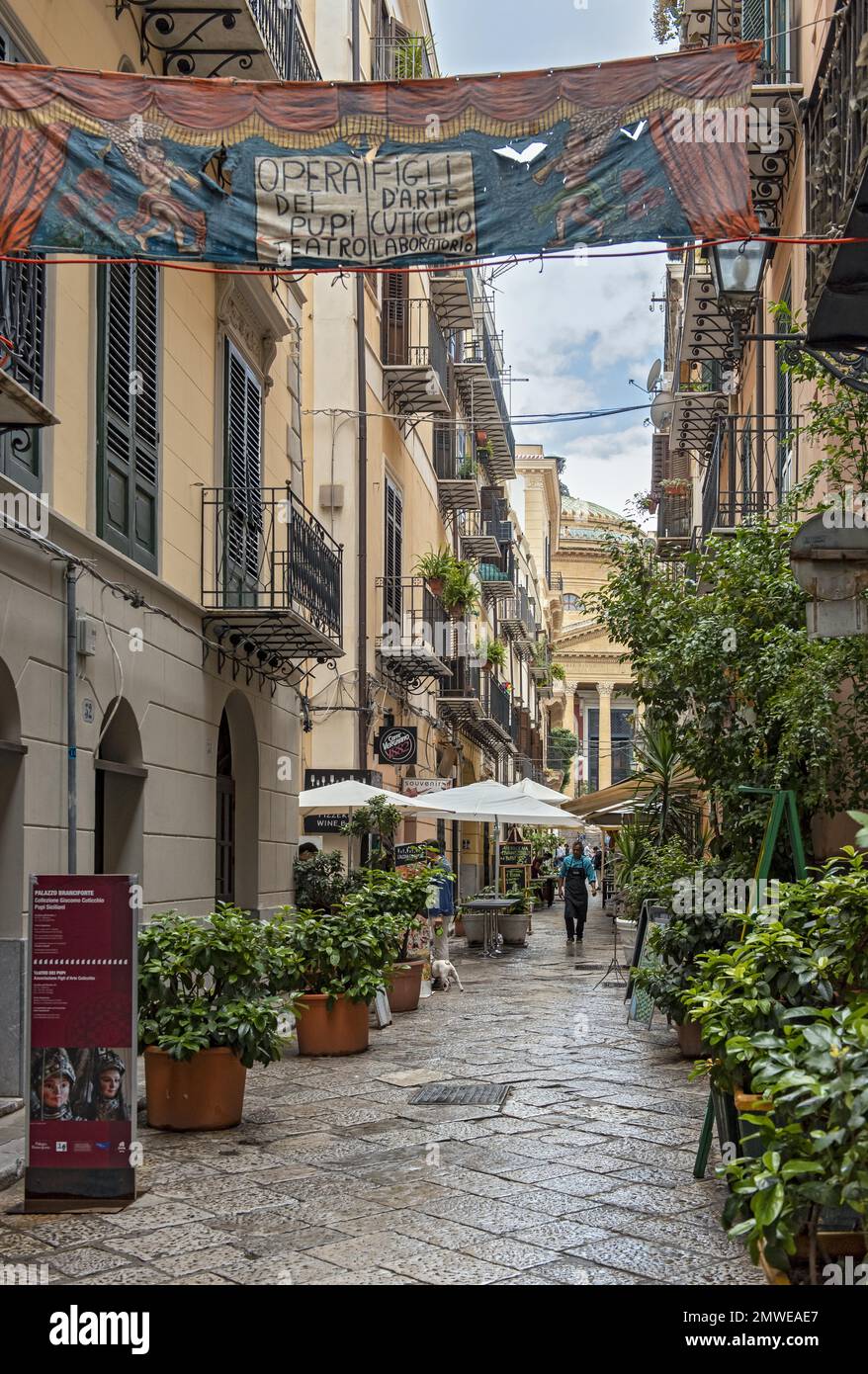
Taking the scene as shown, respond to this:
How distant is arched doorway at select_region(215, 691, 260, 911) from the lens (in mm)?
16094

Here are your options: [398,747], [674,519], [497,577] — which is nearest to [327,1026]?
[398,747]

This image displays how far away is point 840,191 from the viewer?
275 inches

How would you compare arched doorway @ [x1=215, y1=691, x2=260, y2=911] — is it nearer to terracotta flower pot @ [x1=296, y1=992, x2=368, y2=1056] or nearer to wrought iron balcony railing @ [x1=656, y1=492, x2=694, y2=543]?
terracotta flower pot @ [x1=296, y1=992, x2=368, y2=1056]

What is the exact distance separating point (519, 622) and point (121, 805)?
37.7 m

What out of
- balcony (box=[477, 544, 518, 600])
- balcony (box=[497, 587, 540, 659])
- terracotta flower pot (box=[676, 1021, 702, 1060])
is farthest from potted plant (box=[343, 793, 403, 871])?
balcony (box=[497, 587, 540, 659])

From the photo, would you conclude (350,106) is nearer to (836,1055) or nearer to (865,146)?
(865,146)

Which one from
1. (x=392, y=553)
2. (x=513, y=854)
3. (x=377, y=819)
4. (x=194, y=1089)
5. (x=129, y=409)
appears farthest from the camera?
(x=513, y=854)

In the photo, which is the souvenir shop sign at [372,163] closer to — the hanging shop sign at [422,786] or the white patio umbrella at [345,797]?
the white patio umbrella at [345,797]

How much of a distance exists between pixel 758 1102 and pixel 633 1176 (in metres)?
2.70

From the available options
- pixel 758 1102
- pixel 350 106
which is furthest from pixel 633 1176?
pixel 350 106

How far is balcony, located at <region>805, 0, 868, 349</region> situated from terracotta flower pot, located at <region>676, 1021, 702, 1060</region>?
536cm

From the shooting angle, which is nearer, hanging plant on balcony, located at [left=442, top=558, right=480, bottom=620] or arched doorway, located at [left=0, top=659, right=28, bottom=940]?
arched doorway, located at [left=0, top=659, right=28, bottom=940]

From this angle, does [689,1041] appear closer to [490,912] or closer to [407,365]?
[490,912]

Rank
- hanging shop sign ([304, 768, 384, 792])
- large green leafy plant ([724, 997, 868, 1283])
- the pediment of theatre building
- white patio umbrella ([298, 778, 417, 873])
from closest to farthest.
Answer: large green leafy plant ([724, 997, 868, 1283]) < white patio umbrella ([298, 778, 417, 873]) < hanging shop sign ([304, 768, 384, 792]) < the pediment of theatre building
